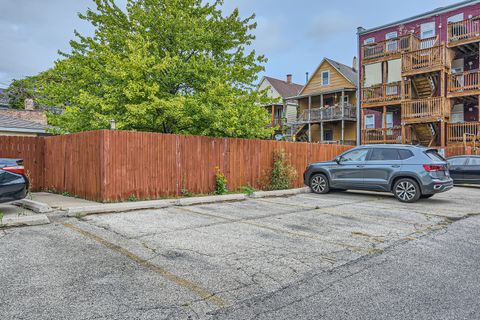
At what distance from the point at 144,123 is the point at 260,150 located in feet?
13.7

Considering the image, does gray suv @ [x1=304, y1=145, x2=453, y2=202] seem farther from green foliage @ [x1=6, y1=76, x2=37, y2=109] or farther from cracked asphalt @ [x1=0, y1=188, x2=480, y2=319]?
green foliage @ [x1=6, y1=76, x2=37, y2=109]

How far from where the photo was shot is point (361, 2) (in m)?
17.5

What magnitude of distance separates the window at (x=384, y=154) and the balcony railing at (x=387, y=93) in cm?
1379

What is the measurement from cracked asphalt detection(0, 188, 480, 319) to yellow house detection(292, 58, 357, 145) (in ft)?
75.9

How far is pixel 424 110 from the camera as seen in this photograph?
21.3 meters

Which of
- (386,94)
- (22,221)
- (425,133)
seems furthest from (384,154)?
(386,94)

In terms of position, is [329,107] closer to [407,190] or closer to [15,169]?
[407,190]

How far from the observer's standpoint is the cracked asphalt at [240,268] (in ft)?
9.62

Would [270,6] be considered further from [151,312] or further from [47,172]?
[151,312]

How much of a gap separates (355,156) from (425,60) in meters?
14.7

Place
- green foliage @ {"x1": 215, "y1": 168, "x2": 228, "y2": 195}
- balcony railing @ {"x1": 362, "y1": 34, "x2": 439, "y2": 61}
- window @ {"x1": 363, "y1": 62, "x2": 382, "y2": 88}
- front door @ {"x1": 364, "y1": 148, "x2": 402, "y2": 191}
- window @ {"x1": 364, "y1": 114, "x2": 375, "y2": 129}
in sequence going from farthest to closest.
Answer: window @ {"x1": 364, "y1": 114, "x2": 375, "y2": 129} < window @ {"x1": 363, "y1": 62, "x2": 382, "y2": 88} < balcony railing @ {"x1": 362, "y1": 34, "x2": 439, "y2": 61} < green foliage @ {"x1": 215, "y1": 168, "x2": 228, "y2": 195} < front door @ {"x1": 364, "y1": 148, "x2": 402, "y2": 191}

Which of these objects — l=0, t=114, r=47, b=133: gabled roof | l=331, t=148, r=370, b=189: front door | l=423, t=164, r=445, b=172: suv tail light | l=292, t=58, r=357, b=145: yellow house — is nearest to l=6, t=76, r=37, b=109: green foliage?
l=0, t=114, r=47, b=133: gabled roof

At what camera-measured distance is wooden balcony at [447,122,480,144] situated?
19797 mm

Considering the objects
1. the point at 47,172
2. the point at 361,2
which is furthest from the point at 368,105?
the point at 47,172
